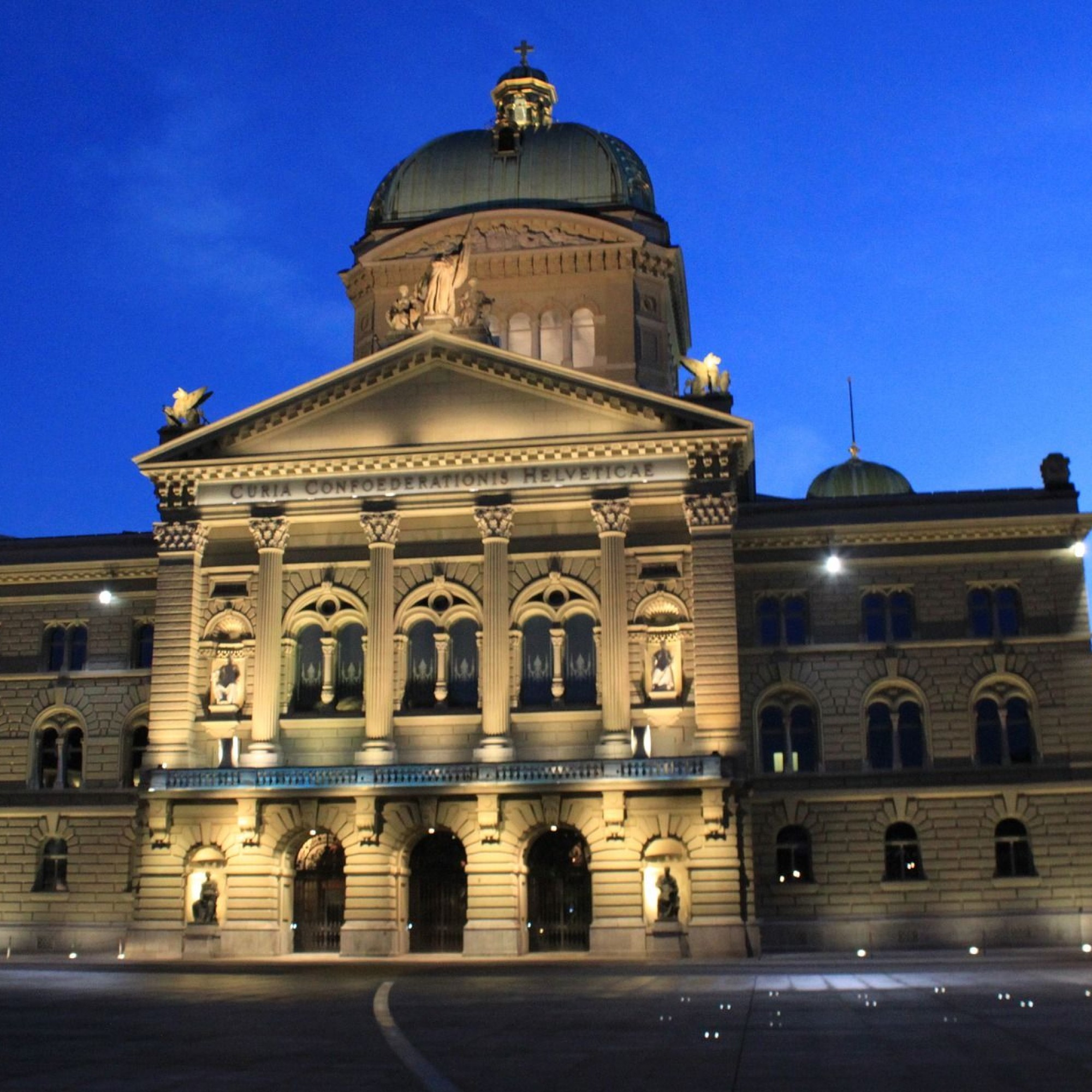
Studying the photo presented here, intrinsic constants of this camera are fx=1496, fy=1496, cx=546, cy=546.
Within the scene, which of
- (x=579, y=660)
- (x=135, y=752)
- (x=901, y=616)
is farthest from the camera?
(x=135, y=752)

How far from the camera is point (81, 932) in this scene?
5631cm

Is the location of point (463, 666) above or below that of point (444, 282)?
below

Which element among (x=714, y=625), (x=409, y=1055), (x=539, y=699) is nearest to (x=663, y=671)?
(x=714, y=625)

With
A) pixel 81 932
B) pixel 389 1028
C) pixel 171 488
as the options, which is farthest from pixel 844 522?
pixel 389 1028

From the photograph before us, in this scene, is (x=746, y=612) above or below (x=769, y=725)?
above

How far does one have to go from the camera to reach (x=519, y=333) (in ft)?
215

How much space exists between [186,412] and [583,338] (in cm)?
1794

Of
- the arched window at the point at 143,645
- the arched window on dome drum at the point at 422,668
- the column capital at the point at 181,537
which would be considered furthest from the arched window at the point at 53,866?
the arched window on dome drum at the point at 422,668

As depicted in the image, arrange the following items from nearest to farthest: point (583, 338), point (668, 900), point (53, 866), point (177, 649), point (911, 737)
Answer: point (668, 900), point (177, 649), point (911, 737), point (53, 866), point (583, 338)

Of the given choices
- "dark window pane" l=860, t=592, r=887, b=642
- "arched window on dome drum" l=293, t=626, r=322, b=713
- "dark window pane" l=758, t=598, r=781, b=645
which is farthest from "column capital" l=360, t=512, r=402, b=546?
"dark window pane" l=860, t=592, r=887, b=642

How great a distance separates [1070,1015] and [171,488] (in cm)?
3949

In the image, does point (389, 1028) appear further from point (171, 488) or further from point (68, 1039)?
point (171, 488)

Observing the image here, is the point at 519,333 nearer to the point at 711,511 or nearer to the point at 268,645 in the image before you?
the point at 711,511

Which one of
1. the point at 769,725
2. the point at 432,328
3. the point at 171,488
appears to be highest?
the point at 432,328
